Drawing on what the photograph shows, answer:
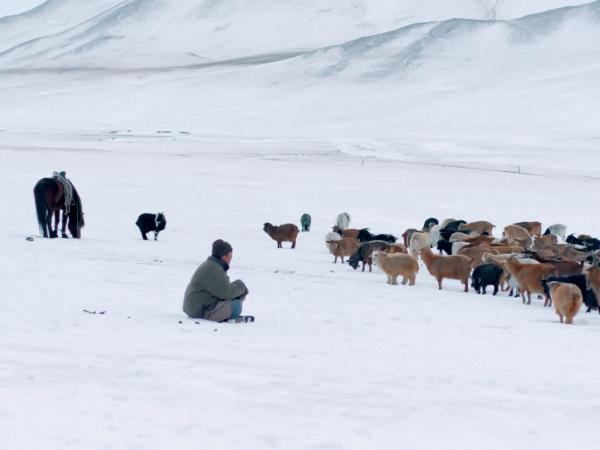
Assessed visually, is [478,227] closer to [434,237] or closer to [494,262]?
[434,237]

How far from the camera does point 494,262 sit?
13328 mm

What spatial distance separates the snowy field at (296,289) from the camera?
5.66 meters

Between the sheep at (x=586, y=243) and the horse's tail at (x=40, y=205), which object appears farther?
the horse's tail at (x=40, y=205)

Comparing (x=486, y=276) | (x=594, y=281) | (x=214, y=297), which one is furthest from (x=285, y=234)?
(x=214, y=297)

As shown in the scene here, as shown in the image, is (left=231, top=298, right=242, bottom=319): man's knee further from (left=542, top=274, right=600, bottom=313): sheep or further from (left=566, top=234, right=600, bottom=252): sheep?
(left=566, top=234, right=600, bottom=252): sheep

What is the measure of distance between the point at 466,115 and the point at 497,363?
232 ft

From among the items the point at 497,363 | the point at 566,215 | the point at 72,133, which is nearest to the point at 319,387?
the point at 497,363

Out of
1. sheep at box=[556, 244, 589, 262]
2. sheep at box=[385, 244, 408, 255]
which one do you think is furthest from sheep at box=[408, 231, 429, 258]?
sheep at box=[556, 244, 589, 262]

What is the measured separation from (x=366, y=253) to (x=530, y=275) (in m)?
3.18

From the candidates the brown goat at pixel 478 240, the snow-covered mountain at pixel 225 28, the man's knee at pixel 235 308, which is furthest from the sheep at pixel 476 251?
the snow-covered mountain at pixel 225 28

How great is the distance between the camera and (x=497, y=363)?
7484 mm

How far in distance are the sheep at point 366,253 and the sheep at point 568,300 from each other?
4645 millimetres

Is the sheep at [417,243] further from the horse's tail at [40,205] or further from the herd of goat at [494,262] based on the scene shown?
the horse's tail at [40,205]

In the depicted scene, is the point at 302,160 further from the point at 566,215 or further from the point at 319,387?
the point at 319,387
